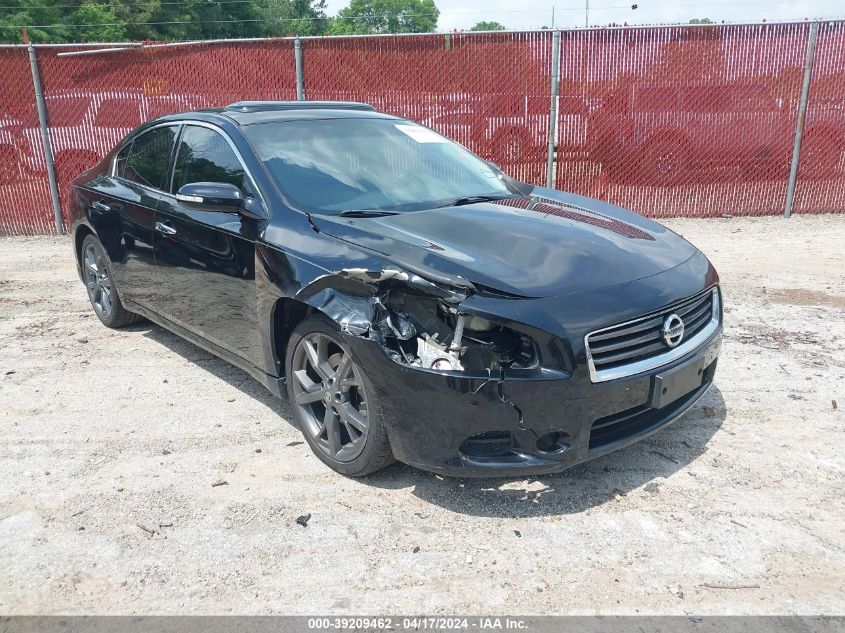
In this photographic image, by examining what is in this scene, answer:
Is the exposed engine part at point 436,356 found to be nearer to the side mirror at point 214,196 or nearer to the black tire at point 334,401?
the black tire at point 334,401

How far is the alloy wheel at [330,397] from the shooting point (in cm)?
334

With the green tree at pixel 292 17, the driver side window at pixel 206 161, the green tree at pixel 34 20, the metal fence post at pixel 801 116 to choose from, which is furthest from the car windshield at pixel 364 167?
the green tree at pixel 292 17

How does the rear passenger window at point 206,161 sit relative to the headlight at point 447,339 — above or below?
above

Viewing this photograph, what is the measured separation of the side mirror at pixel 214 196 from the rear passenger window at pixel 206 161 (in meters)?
0.09

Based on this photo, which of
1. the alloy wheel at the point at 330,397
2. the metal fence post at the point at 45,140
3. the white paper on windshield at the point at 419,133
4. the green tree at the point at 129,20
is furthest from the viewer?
the green tree at the point at 129,20

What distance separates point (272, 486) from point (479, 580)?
1218 millimetres

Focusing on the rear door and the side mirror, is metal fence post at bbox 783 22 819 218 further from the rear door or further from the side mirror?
the side mirror

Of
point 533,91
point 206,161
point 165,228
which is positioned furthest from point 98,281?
point 533,91

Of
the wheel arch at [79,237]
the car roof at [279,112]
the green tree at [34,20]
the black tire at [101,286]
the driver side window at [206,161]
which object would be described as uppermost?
the green tree at [34,20]

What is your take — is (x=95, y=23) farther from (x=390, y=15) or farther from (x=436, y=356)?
(x=390, y=15)

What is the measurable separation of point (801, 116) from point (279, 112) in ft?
25.2

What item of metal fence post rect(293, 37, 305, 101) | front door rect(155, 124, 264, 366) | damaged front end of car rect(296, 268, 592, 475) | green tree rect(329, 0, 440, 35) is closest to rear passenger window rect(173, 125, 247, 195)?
front door rect(155, 124, 264, 366)

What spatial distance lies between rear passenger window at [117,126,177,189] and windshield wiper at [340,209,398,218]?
66.4 inches

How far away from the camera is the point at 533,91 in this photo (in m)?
9.34
